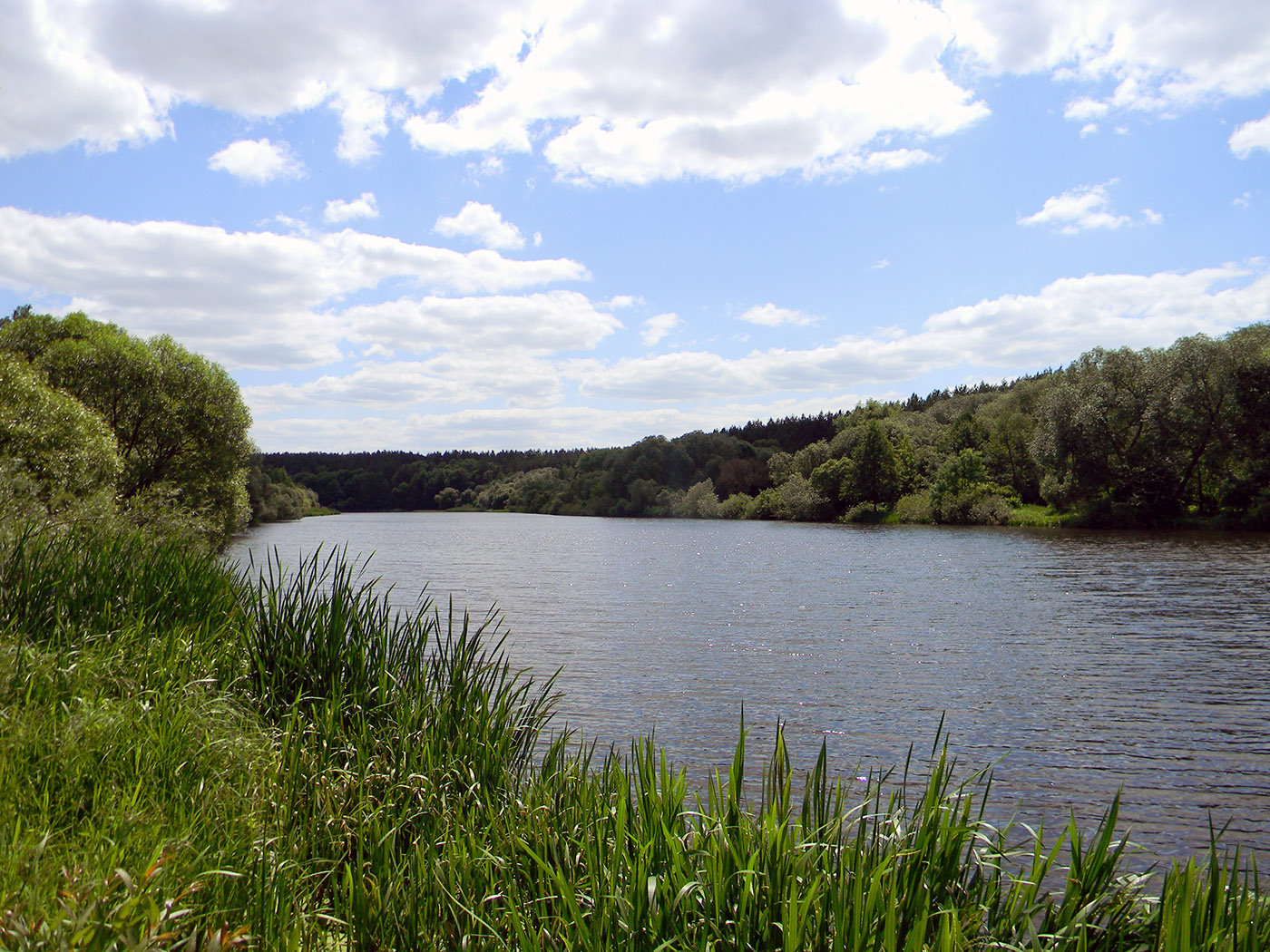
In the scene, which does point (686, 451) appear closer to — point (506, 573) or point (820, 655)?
point (506, 573)

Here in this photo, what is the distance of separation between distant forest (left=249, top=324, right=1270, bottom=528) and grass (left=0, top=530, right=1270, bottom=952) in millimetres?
58831

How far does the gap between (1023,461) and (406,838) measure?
82927 mm

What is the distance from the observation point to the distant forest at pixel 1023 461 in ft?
184

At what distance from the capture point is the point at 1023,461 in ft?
261

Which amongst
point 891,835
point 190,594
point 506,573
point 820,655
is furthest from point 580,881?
point 506,573

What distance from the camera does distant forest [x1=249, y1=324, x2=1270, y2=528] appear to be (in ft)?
184

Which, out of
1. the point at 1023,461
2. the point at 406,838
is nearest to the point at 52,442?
the point at 406,838

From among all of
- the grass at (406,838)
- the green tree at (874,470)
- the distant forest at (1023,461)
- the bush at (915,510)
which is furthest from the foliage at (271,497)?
the grass at (406,838)

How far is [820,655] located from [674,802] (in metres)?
17.0

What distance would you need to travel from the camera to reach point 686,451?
13825 cm

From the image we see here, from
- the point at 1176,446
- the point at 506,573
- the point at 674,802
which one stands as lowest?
the point at 506,573

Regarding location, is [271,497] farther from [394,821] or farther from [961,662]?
[394,821]

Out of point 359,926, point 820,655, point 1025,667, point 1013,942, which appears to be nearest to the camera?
point 1013,942

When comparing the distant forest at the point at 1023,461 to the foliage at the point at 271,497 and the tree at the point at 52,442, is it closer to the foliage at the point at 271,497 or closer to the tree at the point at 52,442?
the foliage at the point at 271,497
